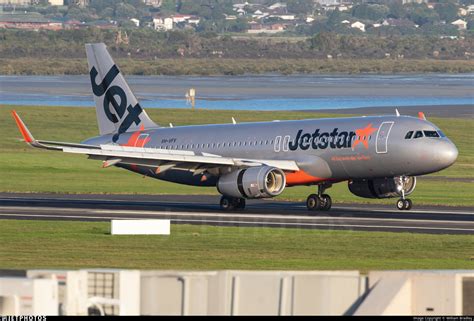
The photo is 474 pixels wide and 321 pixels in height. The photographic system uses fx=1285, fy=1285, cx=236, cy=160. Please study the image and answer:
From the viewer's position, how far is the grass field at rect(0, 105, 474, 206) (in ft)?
226

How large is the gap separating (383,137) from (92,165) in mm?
37235

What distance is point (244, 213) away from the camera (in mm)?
55000

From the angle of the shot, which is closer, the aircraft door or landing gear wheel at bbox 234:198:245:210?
the aircraft door

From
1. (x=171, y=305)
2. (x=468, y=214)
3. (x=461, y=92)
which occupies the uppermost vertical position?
(x=171, y=305)

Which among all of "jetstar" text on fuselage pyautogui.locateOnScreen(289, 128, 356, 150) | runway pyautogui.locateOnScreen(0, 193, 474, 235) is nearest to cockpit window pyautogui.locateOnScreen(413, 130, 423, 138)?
"jetstar" text on fuselage pyautogui.locateOnScreen(289, 128, 356, 150)

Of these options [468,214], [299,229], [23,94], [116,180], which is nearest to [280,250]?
[299,229]

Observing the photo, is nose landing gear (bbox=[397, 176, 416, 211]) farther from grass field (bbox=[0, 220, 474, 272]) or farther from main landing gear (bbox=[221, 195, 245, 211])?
grass field (bbox=[0, 220, 474, 272])

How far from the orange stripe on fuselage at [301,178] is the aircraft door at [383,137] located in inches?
132

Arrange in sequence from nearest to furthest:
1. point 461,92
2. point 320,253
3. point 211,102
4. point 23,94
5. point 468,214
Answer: point 320,253 → point 468,214 → point 211,102 → point 23,94 → point 461,92

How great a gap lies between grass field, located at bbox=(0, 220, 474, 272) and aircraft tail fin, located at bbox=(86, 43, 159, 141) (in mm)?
16850

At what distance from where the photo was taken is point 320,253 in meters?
38.6

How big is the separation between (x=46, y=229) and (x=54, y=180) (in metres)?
28.8

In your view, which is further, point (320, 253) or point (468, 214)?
point (468, 214)

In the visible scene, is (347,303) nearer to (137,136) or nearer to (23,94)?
(137,136)
